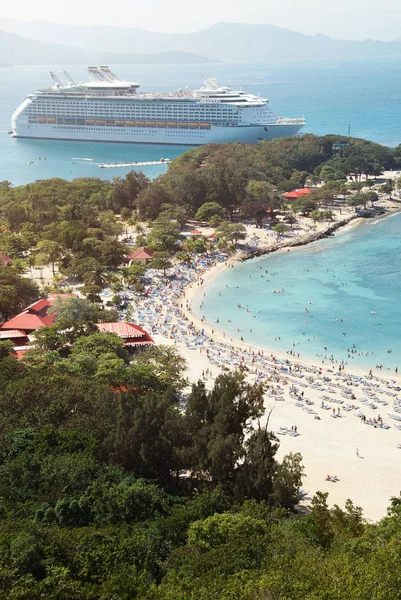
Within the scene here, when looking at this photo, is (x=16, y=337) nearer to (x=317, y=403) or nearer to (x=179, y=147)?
(x=317, y=403)

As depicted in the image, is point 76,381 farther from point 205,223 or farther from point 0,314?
point 205,223

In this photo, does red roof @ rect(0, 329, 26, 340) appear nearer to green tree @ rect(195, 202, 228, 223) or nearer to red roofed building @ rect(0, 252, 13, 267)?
red roofed building @ rect(0, 252, 13, 267)

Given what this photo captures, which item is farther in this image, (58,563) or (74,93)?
(74,93)

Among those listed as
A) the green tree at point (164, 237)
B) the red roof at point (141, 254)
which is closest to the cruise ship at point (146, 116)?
the green tree at point (164, 237)

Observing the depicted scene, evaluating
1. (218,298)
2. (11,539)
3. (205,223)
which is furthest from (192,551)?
(205,223)

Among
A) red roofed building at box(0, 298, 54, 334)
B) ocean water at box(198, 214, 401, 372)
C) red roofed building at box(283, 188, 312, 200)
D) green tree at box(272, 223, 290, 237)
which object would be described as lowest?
ocean water at box(198, 214, 401, 372)

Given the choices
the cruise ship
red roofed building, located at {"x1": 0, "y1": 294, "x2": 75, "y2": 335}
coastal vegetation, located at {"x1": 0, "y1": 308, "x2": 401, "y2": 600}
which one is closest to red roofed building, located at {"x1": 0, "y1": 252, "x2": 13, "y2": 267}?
red roofed building, located at {"x1": 0, "y1": 294, "x2": 75, "y2": 335}

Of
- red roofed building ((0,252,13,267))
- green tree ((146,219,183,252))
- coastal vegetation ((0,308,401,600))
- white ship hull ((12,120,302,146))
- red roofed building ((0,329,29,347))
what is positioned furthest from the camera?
white ship hull ((12,120,302,146))
